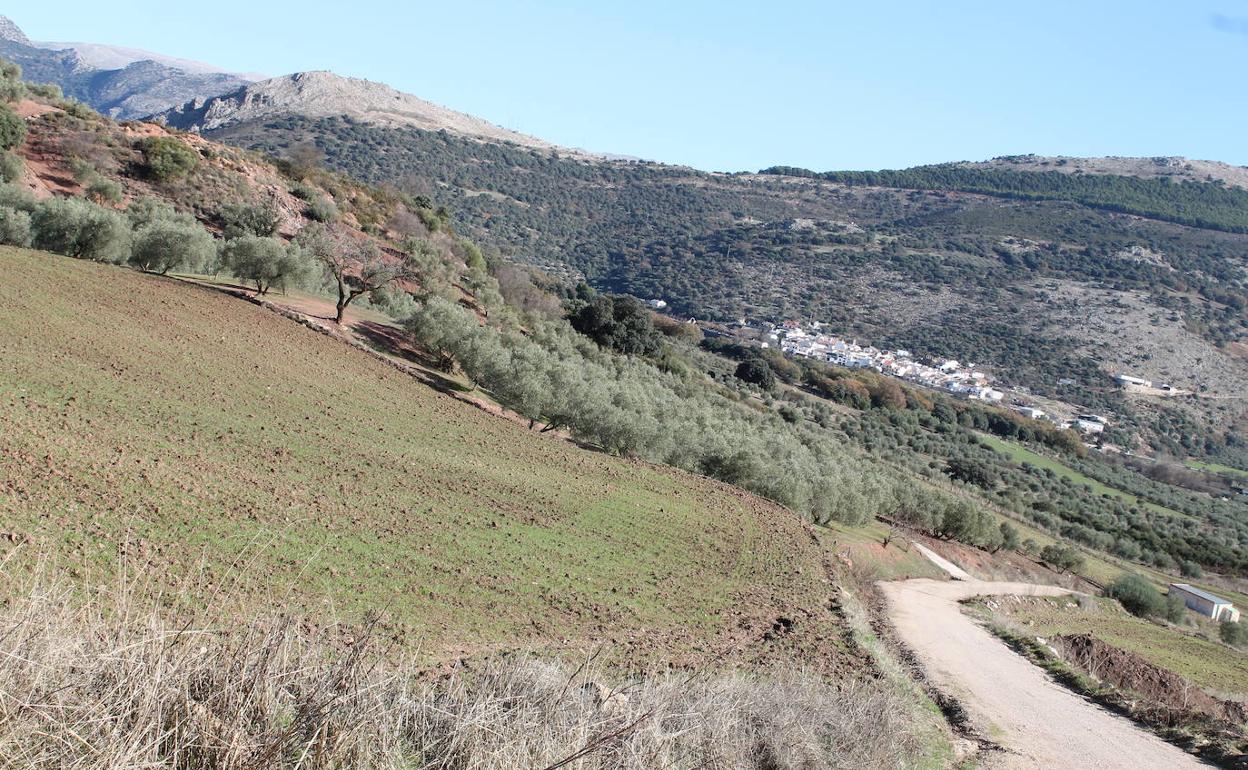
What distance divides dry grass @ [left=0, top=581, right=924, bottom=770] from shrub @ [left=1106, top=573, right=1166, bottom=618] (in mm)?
38912

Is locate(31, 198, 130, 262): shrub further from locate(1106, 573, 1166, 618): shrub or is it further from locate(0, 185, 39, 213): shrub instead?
locate(1106, 573, 1166, 618): shrub

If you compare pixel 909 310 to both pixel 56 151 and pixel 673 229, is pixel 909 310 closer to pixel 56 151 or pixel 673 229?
pixel 673 229

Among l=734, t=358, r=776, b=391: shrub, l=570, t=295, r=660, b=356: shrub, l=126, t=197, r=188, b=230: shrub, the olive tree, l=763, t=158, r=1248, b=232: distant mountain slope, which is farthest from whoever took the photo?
l=763, t=158, r=1248, b=232: distant mountain slope

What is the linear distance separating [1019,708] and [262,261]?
28409 millimetres

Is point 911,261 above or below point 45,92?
above

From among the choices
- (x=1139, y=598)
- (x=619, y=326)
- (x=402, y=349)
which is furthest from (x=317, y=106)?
(x=1139, y=598)

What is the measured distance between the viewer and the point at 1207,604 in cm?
3947

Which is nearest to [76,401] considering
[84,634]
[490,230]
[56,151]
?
[84,634]

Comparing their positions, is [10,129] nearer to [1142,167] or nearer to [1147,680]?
[1147,680]

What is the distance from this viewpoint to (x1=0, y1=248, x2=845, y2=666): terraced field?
1066 centimetres

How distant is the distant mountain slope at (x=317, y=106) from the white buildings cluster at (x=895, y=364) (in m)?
68.6

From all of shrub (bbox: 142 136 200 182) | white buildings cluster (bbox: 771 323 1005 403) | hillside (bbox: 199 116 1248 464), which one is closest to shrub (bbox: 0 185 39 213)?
shrub (bbox: 142 136 200 182)

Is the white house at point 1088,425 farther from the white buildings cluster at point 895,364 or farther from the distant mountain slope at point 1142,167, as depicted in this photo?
the distant mountain slope at point 1142,167

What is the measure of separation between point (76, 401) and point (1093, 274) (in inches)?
4636
